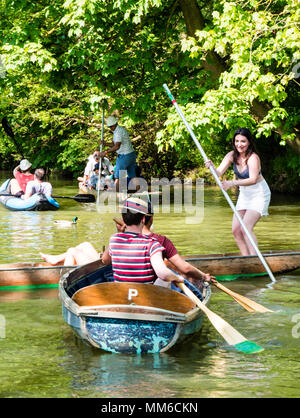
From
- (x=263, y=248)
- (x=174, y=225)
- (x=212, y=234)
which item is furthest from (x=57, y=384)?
(x=174, y=225)

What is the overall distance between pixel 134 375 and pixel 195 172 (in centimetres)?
2444

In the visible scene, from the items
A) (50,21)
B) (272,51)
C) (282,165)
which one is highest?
(50,21)

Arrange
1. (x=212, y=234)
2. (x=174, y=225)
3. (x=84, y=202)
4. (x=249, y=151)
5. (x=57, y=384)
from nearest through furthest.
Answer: (x=57, y=384) < (x=249, y=151) < (x=212, y=234) < (x=174, y=225) < (x=84, y=202)

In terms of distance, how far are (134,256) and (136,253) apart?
0.03 m

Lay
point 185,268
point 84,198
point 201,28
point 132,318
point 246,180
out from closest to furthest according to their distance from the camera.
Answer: point 132,318 → point 185,268 → point 246,180 → point 201,28 → point 84,198

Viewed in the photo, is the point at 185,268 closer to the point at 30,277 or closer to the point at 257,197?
the point at 30,277

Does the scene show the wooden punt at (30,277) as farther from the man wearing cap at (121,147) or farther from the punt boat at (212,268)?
the man wearing cap at (121,147)

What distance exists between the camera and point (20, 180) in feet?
59.7

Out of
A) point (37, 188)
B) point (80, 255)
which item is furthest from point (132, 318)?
point (37, 188)

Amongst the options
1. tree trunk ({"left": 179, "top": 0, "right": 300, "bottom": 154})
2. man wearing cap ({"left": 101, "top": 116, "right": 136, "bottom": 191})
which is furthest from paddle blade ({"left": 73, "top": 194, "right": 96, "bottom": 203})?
tree trunk ({"left": 179, "top": 0, "right": 300, "bottom": 154})

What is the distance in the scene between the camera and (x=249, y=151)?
28.2 feet
